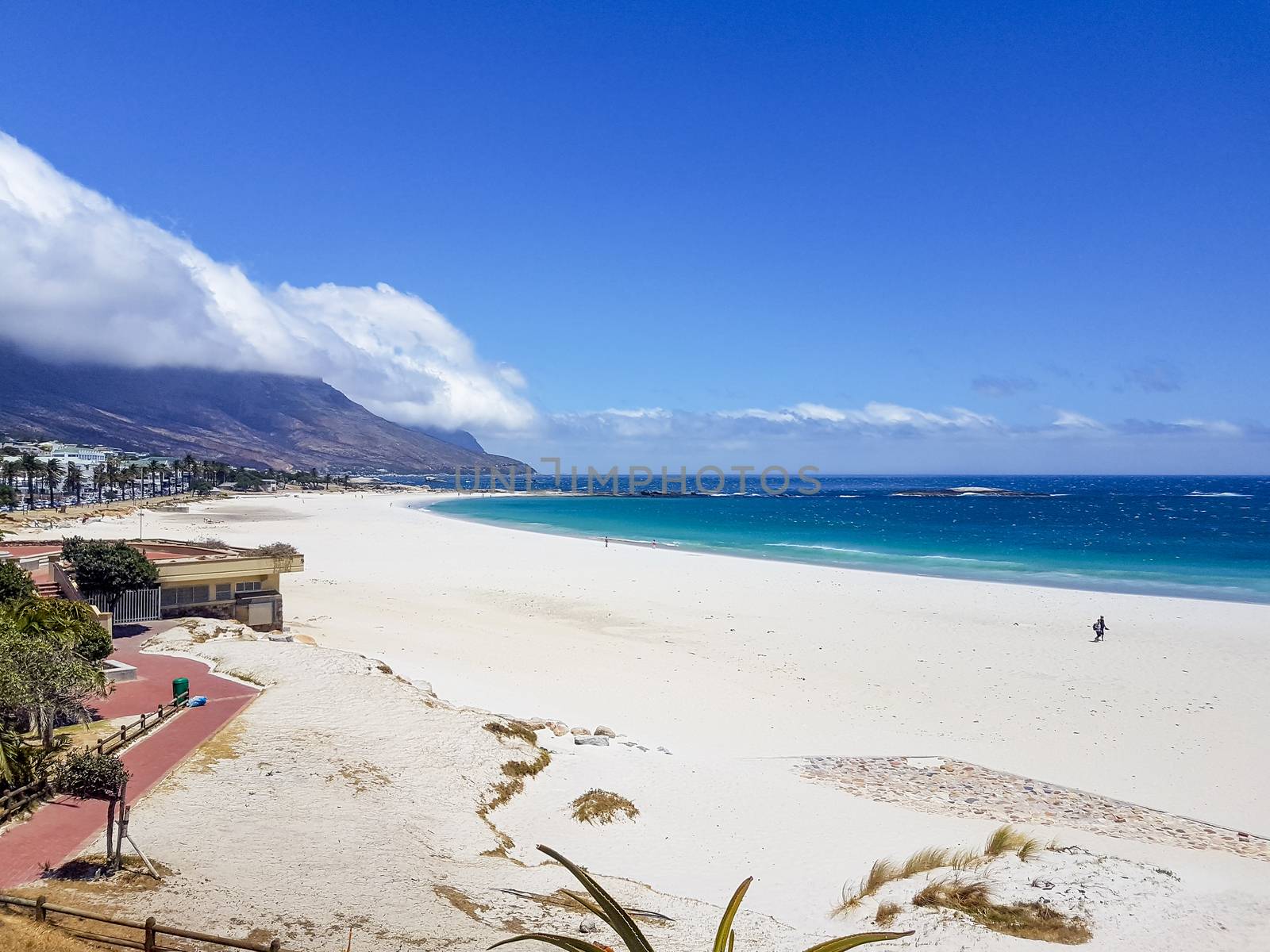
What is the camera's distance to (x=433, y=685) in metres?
20.5

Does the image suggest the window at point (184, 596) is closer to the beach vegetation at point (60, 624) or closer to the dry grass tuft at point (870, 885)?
the beach vegetation at point (60, 624)

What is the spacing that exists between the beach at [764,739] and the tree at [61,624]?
3.29m

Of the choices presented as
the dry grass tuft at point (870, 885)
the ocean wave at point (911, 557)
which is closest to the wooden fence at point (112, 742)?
Answer: the dry grass tuft at point (870, 885)

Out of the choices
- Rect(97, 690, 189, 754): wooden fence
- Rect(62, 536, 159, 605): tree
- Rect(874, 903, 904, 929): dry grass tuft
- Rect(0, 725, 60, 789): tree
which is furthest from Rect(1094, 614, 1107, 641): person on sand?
Rect(62, 536, 159, 605): tree

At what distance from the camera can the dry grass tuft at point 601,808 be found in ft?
40.5

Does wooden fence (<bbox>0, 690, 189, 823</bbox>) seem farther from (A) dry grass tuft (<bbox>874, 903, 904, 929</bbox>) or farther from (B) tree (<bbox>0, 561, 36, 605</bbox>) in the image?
(A) dry grass tuft (<bbox>874, 903, 904, 929</bbox>)

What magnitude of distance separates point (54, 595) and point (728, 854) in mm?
21888

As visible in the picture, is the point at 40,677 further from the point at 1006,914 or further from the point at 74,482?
the point at 74,482

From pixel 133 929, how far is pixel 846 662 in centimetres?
2069

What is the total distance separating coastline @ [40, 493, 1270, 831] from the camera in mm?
16859

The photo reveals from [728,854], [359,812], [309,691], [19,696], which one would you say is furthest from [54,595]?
[728,854]

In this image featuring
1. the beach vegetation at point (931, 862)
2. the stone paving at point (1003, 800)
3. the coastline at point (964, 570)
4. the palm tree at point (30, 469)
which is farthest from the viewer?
the palm tree at point (30, 469)

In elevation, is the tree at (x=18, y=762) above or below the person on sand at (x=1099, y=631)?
above

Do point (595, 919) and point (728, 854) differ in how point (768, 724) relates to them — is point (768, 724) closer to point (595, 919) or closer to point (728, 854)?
point (728, 854)
